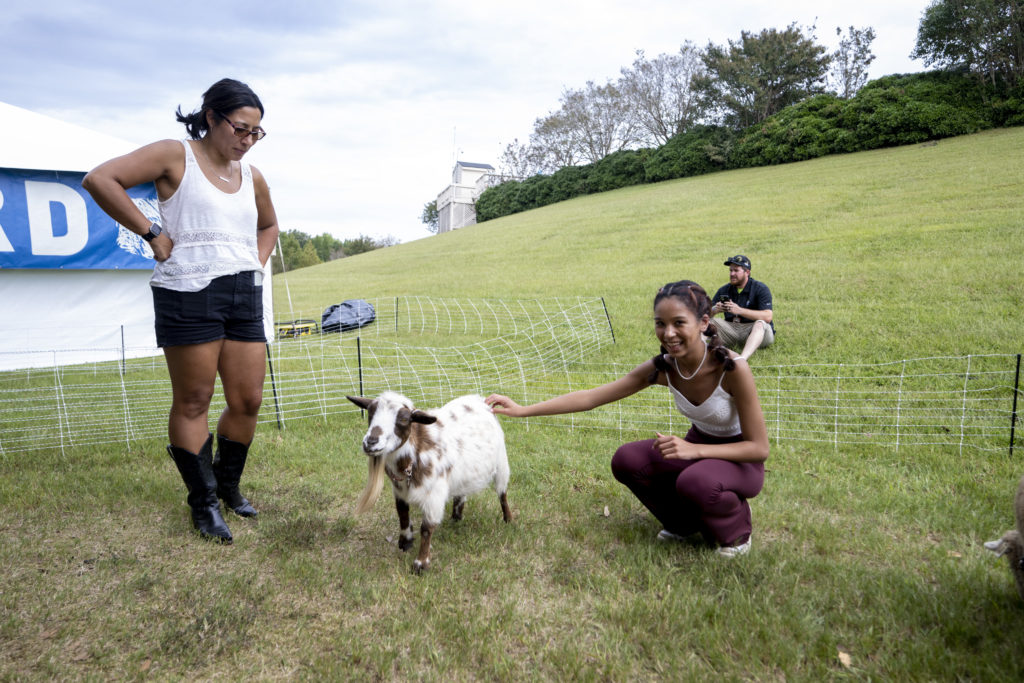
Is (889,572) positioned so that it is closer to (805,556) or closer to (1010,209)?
(805,556)

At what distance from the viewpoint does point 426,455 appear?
125 inches

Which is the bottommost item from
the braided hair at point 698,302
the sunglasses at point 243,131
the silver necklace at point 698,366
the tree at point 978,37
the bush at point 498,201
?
the silver necklace at point 698,366

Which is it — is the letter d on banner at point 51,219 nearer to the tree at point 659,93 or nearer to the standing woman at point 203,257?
the standing woman at point 203,257

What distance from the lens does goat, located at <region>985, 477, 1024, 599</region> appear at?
241 cm

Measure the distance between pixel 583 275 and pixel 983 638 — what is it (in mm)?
13568

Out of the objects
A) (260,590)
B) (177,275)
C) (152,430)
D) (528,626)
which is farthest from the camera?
(152,430)

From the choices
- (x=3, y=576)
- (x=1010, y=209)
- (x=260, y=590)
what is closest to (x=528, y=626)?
(x=260, y=590)

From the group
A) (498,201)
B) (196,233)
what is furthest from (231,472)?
(498,201)

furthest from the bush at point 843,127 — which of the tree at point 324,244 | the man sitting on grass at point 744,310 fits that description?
the tree at point 324,244

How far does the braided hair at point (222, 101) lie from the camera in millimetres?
3034

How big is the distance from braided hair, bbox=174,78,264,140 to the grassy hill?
22.6ft

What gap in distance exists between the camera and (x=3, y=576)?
2965mm

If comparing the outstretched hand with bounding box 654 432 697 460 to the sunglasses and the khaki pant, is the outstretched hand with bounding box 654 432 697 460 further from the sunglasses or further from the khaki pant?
the khaki pant

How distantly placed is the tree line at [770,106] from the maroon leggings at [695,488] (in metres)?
28.2
